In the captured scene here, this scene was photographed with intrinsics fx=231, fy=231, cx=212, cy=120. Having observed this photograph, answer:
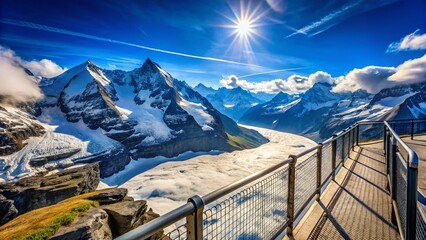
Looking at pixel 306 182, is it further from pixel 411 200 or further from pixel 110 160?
pixel 110 160

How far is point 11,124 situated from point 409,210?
192m

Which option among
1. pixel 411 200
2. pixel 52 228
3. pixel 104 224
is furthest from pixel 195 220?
pixel 52 228

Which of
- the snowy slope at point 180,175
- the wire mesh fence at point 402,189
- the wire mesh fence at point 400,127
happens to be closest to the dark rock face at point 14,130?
the snowy slope at point 180,175

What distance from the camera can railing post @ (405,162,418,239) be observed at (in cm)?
269

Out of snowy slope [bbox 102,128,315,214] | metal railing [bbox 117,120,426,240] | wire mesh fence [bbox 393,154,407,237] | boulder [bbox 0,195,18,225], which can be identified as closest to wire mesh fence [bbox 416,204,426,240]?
metal railing [bbox 117,120,426,240]

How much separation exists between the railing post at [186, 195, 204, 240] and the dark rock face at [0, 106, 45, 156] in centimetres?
17633

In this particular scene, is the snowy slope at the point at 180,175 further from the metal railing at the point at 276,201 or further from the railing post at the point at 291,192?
the railing post at the point at 291,192

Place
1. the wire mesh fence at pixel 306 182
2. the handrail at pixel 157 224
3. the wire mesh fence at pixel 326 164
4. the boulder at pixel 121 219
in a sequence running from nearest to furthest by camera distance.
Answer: the handrail at pixel 157 224 → the wire mesh fence at pixel 306 182 → the wire mesh fence at pixel 326 164 → the boulder at pixel 121 219

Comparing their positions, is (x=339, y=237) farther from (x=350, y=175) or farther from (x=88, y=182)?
(x=88, y=182)

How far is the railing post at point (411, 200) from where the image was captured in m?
2.69

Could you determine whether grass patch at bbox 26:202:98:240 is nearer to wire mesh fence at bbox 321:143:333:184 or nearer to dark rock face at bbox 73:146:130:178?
wire mesh fence at bbox 321:143:333:184

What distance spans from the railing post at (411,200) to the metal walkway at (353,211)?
2.07 metres

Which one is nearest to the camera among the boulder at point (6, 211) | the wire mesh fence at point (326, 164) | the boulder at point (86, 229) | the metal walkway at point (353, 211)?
the metal walkway at point (353, 211)

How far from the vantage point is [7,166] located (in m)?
126
